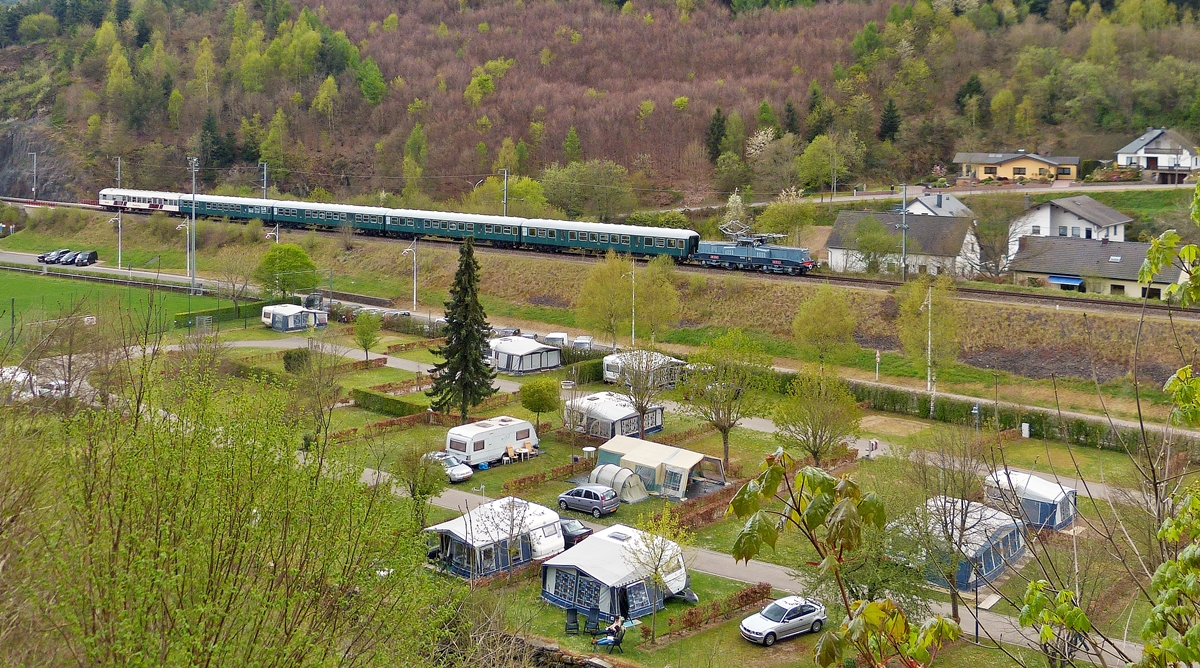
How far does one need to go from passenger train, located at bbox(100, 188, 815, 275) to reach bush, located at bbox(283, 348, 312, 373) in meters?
13.0

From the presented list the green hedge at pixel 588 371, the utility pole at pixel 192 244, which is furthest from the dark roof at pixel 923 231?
the utility pole at pixel 192 244

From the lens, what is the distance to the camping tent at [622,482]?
26484 mm

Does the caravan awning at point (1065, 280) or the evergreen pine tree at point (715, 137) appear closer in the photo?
the caravan awning at point (1065, 280)

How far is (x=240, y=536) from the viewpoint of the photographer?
35.6 ft

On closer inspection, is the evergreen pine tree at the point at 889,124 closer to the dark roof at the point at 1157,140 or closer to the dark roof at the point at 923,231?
the dark roof at the point at 1157,140

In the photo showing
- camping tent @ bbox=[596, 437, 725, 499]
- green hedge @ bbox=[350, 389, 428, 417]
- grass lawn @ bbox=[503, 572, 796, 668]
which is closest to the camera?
grass lawn @ bbox=[503, 572, 796, 668]

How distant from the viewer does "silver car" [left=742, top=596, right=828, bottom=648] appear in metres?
19.1

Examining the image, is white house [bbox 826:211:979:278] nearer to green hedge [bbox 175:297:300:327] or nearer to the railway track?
the railway track

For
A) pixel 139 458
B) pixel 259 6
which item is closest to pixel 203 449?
pixel 139 458

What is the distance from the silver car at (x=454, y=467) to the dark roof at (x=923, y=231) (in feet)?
88.2

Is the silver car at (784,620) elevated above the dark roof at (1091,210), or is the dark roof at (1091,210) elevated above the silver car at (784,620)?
the dark roof at (1091,210)

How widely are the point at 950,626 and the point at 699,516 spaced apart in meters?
20.2

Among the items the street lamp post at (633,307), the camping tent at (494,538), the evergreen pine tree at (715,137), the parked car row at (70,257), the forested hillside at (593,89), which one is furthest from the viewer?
the evergreen pine tree at (715,137)

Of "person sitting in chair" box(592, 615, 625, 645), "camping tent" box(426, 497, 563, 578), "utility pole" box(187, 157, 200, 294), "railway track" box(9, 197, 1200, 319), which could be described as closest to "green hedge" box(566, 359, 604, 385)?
"railway track" box(9, 197, 1200, 319)
